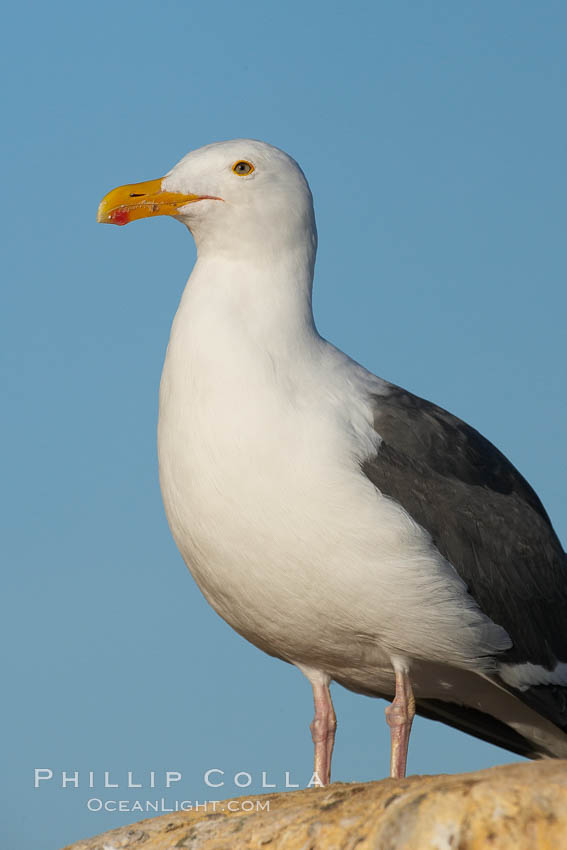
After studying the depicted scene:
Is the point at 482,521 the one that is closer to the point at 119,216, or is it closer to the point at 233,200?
the point at 233,200

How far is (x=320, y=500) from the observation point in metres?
6.93

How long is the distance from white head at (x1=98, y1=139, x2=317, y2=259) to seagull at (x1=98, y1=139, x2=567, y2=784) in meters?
0.01

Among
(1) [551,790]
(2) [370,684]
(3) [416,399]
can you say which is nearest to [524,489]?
(3) [416,399]

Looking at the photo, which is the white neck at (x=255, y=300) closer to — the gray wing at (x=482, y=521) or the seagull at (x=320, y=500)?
the seagull at (x=320, y=500)

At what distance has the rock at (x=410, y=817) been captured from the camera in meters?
5.17

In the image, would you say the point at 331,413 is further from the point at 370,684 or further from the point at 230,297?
the point at 370,684

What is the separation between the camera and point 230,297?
7594 mm

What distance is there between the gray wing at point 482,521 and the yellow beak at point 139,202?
1.71 meters

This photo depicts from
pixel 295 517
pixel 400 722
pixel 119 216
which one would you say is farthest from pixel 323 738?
pixel 119 216

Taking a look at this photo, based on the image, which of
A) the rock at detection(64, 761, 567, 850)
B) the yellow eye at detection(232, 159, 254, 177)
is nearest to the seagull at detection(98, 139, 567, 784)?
the yellow eye at detection(232, 159, 254, 177)

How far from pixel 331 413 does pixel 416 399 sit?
102 centimetres

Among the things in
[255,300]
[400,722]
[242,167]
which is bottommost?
[400,722]

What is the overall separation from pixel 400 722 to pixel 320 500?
1414 millimetres

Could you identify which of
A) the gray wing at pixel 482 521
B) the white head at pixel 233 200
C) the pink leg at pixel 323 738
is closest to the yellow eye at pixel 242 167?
the white head at pixel 233 200
